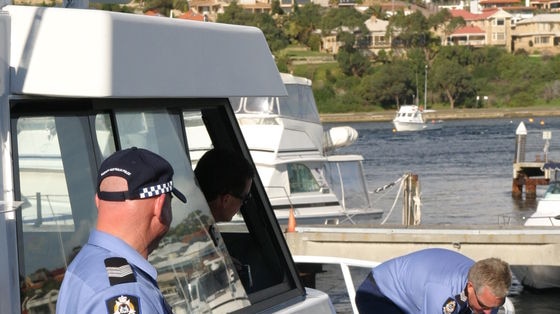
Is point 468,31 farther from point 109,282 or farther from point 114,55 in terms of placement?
point 109,282

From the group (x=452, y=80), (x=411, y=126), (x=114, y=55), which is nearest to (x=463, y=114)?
(x=452, y=80)

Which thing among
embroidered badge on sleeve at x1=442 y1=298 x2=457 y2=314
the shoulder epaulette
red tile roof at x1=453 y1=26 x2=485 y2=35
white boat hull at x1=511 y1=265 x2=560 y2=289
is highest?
the shoulder epaulette

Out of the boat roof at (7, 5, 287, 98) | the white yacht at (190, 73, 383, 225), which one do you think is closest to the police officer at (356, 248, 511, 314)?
the boat roof at (7, 5, 287, 98)

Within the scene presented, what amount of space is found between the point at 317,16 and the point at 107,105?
180106 millimetres

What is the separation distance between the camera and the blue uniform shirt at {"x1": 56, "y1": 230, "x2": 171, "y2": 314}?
7.85 feet

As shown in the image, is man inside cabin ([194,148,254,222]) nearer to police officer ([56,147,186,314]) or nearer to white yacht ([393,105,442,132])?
police officer ([56,147,186,314])

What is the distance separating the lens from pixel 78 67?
2.95m

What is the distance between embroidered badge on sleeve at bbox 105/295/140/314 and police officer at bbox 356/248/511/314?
8.68 ft

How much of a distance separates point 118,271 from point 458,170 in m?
65.8

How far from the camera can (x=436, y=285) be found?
5332 millimetres

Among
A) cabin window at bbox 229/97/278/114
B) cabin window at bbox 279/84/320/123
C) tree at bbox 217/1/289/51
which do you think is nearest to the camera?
cabin window at bbox 229/97/278/114

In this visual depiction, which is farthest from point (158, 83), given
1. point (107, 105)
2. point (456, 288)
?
point (456, 288)

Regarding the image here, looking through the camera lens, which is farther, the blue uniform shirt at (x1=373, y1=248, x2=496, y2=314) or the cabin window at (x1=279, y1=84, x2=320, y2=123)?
the cabin window at (x1=279, y1=84, x2=320, y2=123)

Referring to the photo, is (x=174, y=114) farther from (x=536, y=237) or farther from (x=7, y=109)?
(x=536, y=237)
